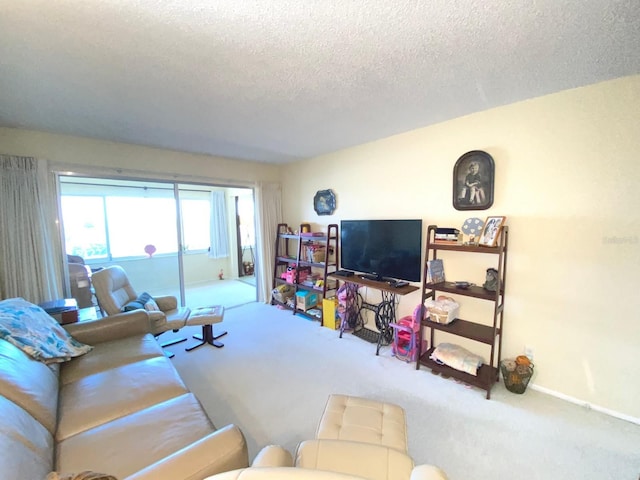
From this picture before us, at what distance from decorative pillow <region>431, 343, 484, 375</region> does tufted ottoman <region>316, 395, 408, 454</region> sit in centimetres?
108

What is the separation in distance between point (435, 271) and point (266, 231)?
2.69m

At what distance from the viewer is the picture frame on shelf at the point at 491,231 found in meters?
2.05

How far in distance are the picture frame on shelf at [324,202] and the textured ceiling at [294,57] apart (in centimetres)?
131

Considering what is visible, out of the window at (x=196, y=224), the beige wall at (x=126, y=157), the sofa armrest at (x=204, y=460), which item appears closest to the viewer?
the sofa armrest at (x=204, y=460)

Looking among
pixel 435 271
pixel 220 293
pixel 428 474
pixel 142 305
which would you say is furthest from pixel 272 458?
pixel 220 293

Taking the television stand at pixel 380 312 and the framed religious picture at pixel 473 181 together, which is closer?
the framed religious picture at pixel 473 181

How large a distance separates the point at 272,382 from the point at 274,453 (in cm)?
139

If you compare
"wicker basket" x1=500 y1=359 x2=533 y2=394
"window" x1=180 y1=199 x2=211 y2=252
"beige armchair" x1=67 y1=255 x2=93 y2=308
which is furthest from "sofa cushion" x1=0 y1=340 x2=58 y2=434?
"window" x1=180 y1=199 x2=211 y2=252

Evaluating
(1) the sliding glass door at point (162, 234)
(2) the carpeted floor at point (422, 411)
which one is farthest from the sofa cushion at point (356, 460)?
(1) the sliding glass door at point (162, 234)

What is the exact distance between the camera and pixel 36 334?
1636 mm

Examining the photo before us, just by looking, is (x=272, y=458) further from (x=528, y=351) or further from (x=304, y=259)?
(x=304, y=259)

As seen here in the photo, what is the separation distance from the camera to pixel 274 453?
37.5 inches

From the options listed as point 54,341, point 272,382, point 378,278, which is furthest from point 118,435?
point 378,278

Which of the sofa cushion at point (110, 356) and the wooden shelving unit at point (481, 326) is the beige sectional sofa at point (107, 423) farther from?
the wooden shelving unit at point (481, 326)
